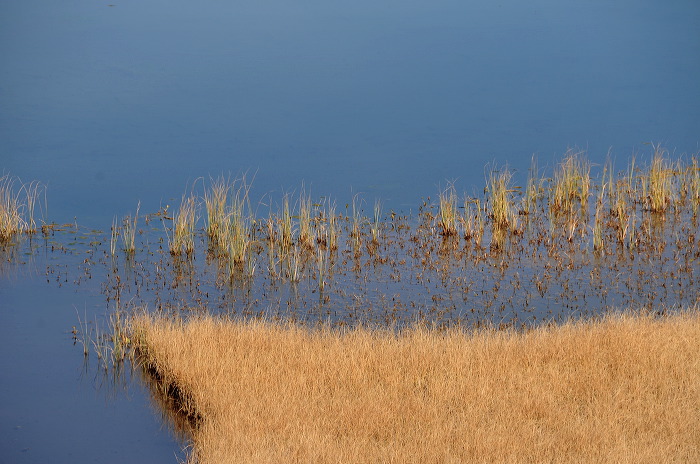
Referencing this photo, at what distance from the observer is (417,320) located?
814cm

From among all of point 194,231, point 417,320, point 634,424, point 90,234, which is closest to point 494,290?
point 417,320

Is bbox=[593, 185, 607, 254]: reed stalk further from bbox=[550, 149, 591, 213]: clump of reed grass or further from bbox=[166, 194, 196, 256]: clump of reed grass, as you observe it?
bbox=[166, 194, 196, 256]: clump of reed grass

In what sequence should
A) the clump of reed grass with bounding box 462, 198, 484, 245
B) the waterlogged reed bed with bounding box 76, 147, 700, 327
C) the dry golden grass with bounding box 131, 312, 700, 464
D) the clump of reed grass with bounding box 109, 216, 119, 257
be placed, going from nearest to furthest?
the dry golden grass with bounding box 131, 312, 700, 464 < the waterlogged reed bed with bounding box 76, 147, 700, 327 < the clump of reed grass with bounding box 109, 216, 119, 257 < the clump of reed grass with bounding box 462, 198, 484, 245

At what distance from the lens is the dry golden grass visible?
211 inches

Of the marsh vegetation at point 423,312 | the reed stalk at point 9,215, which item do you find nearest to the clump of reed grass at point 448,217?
the marsh vegetation at point 423,312

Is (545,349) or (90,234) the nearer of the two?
(545,349)

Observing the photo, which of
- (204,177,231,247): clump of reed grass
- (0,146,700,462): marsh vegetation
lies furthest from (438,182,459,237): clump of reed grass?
(204,177,231,247): clump of reed grass

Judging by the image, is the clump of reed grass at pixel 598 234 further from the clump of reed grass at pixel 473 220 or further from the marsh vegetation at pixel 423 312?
the clump of reed grass at pixel 473 220

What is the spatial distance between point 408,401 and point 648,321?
8.11 ft

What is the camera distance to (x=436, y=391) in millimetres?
6090

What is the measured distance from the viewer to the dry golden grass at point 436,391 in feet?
17.6

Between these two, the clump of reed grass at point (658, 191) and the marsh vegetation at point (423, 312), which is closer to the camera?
the marsh vegetation at point (423, 312)

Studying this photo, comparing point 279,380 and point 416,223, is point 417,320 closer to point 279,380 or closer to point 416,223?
point 279,380

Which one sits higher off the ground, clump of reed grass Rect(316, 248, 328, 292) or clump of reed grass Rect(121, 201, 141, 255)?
clump of reed grass Rect(121, 201, 141, 255)
